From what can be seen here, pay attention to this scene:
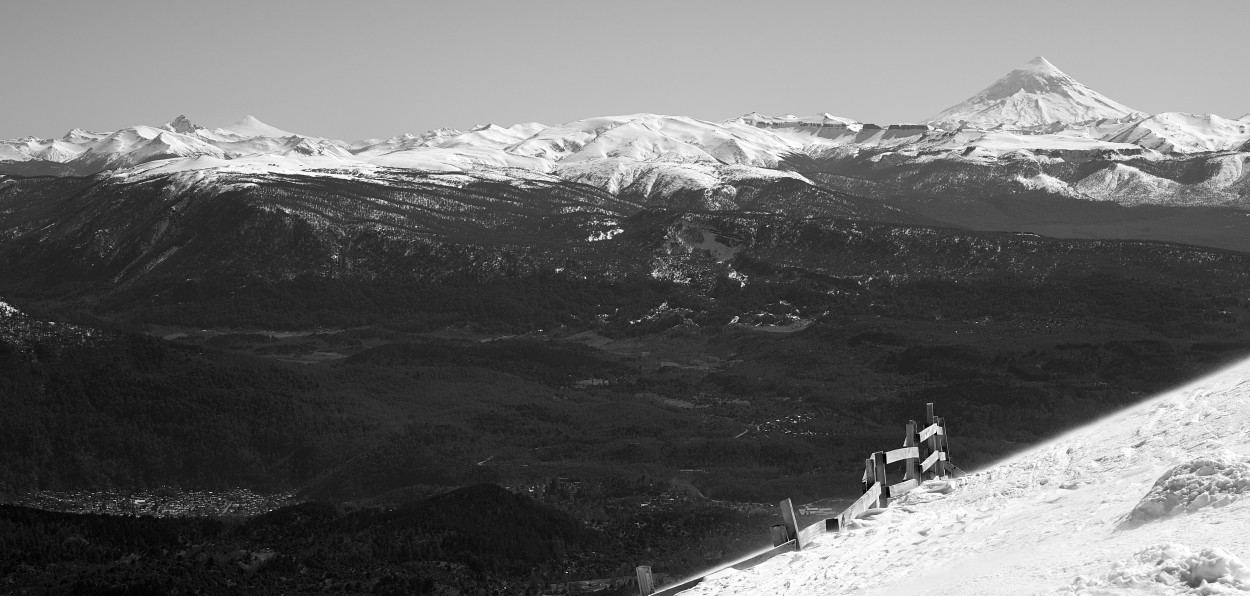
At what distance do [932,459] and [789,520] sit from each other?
18.6ft

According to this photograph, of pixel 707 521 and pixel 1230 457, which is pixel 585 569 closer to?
pixel 707 521

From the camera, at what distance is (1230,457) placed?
16.5 metres

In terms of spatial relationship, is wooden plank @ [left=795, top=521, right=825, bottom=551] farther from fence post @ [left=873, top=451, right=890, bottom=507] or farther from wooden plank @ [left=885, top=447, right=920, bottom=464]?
wooden plank @ [left=885, top=447, right=920, bottom=464]

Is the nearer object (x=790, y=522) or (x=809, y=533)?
(x=790, y=522)

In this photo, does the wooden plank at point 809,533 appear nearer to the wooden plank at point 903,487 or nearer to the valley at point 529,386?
the wooden plank at point 903,487

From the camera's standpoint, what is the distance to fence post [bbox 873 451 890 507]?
1978cm

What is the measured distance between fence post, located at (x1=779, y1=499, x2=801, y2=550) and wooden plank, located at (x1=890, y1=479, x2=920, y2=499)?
300 cm

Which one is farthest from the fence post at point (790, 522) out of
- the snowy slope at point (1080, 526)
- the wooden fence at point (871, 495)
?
the snowy slope at point (1080, 526)

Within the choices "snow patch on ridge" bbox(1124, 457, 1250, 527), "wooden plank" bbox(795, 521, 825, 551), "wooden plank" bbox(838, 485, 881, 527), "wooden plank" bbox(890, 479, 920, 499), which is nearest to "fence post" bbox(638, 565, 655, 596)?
"wooden plank" bbox(795, 521, 825, 551)

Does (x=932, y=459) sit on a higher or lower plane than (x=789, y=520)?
lower

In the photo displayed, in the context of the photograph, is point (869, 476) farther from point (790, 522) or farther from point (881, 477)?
point (790, 522)

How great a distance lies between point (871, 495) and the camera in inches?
794

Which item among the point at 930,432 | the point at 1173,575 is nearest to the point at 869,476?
the point at 930,432

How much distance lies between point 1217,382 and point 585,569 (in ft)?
115
